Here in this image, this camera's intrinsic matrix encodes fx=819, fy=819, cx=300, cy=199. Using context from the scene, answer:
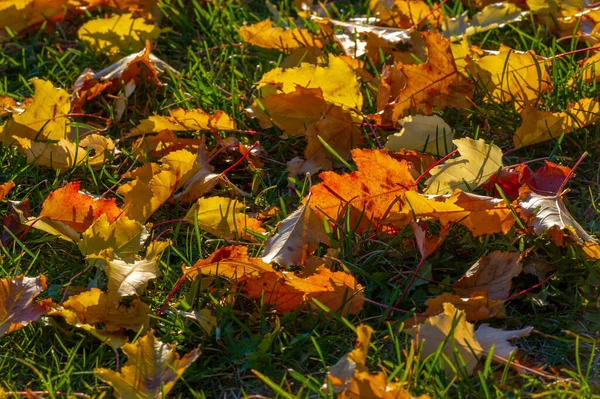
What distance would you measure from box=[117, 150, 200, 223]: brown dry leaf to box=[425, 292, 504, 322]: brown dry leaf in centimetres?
70

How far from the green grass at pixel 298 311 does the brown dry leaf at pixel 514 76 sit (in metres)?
0.03

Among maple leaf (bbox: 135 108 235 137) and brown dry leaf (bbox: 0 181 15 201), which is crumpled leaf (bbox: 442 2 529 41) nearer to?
maple leaf (bbox: 135 108 235 137)

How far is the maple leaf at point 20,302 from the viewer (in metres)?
1.70

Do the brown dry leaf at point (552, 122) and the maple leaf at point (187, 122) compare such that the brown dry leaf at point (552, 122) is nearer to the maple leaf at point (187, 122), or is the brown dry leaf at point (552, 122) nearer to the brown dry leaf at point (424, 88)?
the brown dry leaf at point (424, 88)

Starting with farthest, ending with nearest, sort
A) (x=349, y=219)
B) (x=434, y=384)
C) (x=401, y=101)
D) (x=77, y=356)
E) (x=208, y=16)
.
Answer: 1. (x=208, y=16)
2. (x=401, y=101)
3. (x=349, y=219)
4. (x=77, y=356)
5. (x=434, y=384)

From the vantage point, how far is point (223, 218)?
6.50 ft

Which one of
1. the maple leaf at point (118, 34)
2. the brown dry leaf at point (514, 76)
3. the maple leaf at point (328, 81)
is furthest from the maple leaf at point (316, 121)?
the maple leaf at point (118, 34)

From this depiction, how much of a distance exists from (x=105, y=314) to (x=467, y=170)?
2.84 ft

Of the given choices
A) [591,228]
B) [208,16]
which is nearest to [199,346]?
[591,228]

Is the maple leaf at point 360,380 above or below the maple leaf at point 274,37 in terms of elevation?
below

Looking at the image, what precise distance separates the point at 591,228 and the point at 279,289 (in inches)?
30.0

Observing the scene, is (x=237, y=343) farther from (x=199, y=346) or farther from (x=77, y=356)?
(x=77, y=356)

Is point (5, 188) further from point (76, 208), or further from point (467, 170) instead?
point (467, 170)

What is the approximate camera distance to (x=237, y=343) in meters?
1.70
